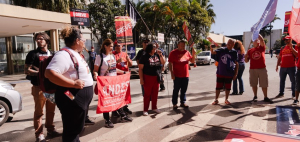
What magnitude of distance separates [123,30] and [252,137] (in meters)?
3.85

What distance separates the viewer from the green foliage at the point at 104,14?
20.9 m

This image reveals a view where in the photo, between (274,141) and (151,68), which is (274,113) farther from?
(151,68)

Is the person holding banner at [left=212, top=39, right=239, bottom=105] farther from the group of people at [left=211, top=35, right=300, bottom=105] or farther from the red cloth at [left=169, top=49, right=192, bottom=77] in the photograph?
the red cloth at [left=169, top=49, right=192, bottom=77]

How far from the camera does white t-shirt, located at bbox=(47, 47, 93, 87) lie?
8.00 ft

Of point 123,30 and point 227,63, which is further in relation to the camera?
point 227,63

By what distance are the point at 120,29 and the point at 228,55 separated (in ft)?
9.95

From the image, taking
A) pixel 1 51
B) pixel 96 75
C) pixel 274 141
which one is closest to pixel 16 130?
pixel 96 75

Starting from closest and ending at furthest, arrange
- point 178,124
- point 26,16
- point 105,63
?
point 105,63, point 178,124, point 26,16

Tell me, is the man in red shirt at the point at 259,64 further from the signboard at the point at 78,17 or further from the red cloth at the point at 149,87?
the signboard at the point at 78,17

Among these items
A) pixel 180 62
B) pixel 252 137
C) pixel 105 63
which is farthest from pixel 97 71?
pixel 252 137

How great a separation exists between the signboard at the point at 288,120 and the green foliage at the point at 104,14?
60.1 feet

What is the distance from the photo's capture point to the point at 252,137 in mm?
3822

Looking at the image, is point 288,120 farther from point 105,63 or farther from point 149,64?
point 105,63

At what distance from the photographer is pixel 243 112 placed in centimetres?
548
